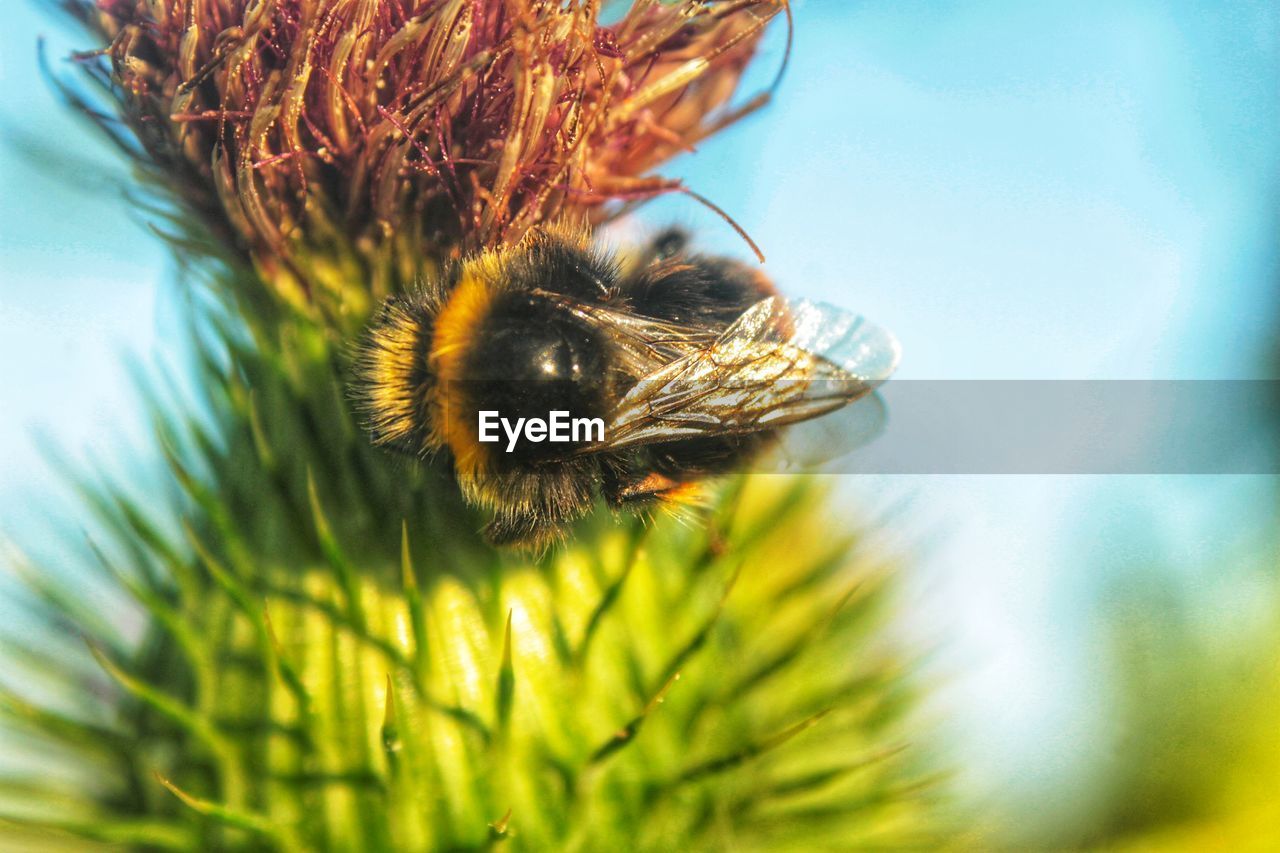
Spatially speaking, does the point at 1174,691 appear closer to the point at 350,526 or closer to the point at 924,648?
the point at 924,648

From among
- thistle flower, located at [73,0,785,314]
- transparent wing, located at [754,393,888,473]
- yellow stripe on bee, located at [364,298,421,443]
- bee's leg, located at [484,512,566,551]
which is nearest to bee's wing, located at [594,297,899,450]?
transparent wing, located at [754,393,888,473]

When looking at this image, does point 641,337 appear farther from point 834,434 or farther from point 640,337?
point 834,434

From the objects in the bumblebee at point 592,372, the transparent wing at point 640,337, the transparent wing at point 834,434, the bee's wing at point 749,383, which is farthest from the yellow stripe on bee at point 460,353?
the transparent wing at point 834,434

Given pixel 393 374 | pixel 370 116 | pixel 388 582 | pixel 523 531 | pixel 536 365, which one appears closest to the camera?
pixel 536 365

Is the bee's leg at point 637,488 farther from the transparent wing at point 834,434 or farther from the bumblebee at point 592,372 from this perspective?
the transparent wing at point 834,434

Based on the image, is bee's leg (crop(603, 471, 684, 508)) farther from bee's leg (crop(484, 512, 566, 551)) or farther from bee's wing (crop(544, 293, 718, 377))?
bee's wing (crop(544, 293, 718, 377))

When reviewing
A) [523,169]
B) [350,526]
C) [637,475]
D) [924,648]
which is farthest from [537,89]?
[924,648]

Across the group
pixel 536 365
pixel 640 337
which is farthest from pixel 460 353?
pixel 640 337
